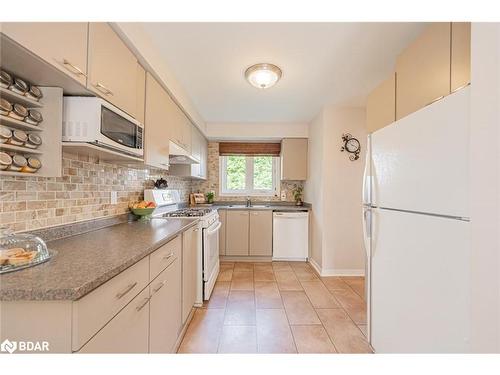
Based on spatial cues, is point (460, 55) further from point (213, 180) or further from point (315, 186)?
point (213, 180)

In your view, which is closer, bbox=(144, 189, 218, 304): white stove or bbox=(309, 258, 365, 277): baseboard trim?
bbox=(144, 189, 218, 304): white stove

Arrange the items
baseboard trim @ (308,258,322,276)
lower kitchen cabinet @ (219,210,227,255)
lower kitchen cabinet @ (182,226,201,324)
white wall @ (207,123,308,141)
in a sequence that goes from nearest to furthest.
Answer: lower kitchen cabinet @ (182,226,201,324) → baseboard trim @ (308,258,322,276) → lower kitchen cabinet @ (219,210,227,255) → white wall @ (207,123,308,141)

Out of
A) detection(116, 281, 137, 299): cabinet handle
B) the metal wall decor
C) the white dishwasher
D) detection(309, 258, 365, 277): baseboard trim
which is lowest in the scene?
detection(309, 258, 365, 277): baseboard trim

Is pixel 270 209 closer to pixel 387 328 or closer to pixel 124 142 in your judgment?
pixel 387 328

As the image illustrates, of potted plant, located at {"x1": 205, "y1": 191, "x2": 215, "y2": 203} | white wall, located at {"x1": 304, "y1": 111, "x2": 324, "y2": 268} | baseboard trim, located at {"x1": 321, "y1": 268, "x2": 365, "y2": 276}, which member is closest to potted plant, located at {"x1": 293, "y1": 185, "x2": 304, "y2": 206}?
white wall, located at {"x1": 304, "y1": 111, "x2": 324, "y2": 268}

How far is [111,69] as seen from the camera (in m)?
1.26

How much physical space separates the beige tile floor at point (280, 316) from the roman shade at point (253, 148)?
217cm

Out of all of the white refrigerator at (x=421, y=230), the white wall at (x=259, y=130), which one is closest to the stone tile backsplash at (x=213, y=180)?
the white wall at (x=259, y=130)

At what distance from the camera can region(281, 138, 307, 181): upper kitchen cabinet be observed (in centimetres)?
395

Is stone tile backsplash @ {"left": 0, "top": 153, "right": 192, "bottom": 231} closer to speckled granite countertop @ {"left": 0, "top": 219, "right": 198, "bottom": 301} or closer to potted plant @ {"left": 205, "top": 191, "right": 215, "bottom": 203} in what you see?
speckled granite countertop @ {"left": 0, "top": 219, "right": 198, "bottom": 301}

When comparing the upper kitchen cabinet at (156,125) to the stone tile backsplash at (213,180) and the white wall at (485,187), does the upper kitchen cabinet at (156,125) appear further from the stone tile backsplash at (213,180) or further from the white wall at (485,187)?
the stone tile backsplash at (213,180)

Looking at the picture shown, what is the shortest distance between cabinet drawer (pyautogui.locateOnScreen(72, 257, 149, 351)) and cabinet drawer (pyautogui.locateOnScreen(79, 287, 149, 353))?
30 millimetres

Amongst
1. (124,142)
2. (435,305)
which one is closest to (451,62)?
(435,305)

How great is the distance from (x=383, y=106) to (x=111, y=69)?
1878mm
